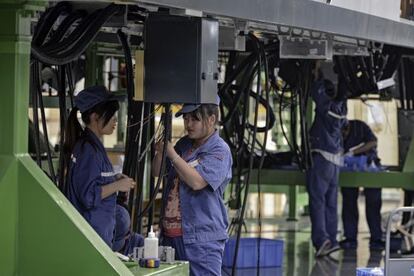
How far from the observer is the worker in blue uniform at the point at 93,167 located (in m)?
6.02

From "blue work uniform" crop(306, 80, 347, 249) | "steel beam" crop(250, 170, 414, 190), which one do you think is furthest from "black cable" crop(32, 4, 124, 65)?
"steel beam" crop(250, 170, 414, 190)

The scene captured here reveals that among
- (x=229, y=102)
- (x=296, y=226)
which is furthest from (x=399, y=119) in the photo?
(x=229, y=102)

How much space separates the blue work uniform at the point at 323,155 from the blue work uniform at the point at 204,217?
5.24m

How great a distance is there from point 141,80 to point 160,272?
0.95 meters

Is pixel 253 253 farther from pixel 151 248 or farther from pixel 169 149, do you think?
pixel 151 248

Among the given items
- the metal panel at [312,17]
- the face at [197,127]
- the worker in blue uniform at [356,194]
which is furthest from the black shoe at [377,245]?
the face at [197,127]

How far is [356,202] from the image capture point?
43.9ft

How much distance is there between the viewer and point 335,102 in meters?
→ 11.8

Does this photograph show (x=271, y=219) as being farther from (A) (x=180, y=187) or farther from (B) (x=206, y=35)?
(B) (x=206, y=35)

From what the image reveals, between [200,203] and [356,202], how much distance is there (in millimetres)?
7029

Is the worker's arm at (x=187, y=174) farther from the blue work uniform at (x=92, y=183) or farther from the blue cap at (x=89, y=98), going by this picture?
the blue cap at (x=89, y=98)

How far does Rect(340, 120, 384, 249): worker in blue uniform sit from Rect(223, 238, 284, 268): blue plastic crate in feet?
8.80

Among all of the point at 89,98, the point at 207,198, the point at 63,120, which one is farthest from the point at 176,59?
the point at 63,120

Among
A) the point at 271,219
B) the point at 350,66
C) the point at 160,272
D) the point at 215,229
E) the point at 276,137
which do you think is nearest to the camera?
the point at 160,272
